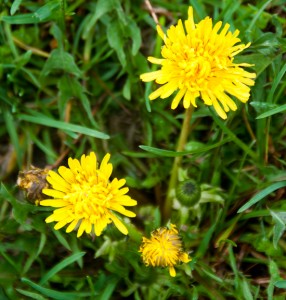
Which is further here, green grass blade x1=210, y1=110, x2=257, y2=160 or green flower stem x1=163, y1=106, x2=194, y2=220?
green flower stem x1=163, y1=106, x2=194, y2=220

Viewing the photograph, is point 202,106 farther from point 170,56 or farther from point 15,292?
point 15,292

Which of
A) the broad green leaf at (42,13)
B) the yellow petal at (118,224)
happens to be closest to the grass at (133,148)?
the broad green leaf at (42,13)

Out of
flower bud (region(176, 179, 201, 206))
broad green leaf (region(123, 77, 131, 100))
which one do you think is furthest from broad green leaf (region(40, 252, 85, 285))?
broad green leaf (region(123, 77, 131, 100))

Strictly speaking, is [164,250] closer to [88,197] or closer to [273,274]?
[88,197]

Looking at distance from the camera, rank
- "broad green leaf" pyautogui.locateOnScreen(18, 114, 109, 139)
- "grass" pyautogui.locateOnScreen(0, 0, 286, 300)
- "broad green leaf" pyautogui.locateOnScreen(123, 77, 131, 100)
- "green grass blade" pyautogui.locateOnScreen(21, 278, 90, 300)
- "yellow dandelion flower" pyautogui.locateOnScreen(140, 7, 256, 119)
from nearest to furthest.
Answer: "yellow dandelion flower" pyautogui.locateOnScreen(140, 7, 256, 119), "green grass blade" pyautogui.locateOnScreen(21, 278, 90, 300), "grass" pyautogui.locateOnScreen(0, 0, 286, 300), "broad green leaf" pyautogui.locateOnScreen(18, 114, 109, 139), "broad green leaf" pyautogui.locateOnScreen(123, 77, 131, 100)

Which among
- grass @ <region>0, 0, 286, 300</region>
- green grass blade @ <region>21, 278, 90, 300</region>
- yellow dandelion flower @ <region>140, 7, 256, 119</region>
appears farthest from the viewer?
grass @ <region>0, 0, 286, 300</region>

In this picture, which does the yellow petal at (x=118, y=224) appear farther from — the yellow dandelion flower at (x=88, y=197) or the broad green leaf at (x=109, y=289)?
the broad green leaf at (x=109, y=289)

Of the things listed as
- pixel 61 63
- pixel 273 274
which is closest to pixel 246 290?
pixel 273 274

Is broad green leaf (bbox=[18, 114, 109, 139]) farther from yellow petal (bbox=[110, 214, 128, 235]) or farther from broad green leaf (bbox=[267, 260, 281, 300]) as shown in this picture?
broad green leaf (bbox=[267, 260, 281, 300])
